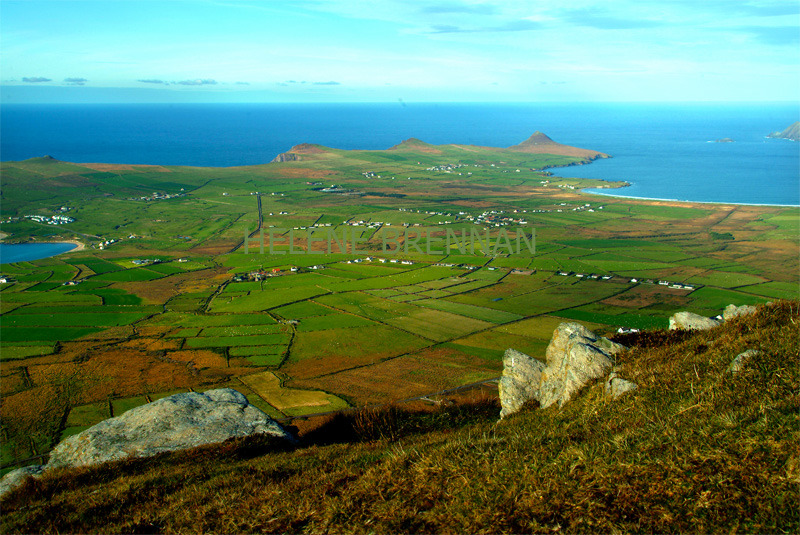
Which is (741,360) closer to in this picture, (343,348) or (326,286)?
(343,348)

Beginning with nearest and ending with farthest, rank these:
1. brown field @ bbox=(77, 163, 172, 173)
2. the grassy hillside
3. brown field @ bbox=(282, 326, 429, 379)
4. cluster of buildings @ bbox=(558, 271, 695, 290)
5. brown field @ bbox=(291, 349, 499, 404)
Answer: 1. the grassy hillside
2. brown field @ bbox=(291, 349, 499, 404)
3. brown field @ bbox=(282, 326, 429, 379)
4. cluster of buildings @ bbox=(558, 271, 695, 290)
5. brown field @ bbox=(77, 163, 172, 173)

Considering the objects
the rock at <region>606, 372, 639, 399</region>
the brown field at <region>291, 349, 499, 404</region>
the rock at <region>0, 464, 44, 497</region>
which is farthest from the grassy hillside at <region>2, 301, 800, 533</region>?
the brown field at <region>291, 349, 499, 404</region>

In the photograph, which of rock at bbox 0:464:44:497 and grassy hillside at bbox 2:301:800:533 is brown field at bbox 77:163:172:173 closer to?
rock at bbox 0:464:44:497

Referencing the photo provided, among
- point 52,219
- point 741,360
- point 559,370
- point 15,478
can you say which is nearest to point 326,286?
point 559,370

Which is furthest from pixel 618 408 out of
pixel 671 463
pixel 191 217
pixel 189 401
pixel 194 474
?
pixel 191 217

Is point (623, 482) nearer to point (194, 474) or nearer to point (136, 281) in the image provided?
point (194, 474)

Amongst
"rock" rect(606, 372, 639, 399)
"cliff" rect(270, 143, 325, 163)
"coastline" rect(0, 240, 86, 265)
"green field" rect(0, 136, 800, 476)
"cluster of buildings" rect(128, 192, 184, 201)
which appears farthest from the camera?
"cliff" rect(270, 143, 325, 163)

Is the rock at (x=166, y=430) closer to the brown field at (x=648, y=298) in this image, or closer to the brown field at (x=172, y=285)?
the brown field at (x=172, y=285)

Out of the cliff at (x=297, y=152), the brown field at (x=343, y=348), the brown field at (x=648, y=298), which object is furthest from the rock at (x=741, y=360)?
the cliff at (x=297, y=152)
